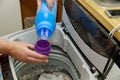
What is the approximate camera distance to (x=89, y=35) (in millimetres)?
897

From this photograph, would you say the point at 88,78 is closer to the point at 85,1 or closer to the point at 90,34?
the point at 90,34

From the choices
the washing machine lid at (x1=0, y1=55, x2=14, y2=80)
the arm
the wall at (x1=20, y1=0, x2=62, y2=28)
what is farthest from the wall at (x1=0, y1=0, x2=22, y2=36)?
the arm

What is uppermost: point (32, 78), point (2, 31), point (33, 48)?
point (2, 31)

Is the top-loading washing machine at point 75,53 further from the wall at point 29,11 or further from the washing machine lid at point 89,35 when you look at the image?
the wall at point 29,11

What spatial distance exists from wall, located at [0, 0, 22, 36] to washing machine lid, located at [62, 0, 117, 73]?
52cm

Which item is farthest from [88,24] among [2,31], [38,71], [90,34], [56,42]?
[2,31]

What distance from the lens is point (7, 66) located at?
1094mm

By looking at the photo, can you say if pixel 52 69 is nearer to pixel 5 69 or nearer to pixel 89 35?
pixel 5 69

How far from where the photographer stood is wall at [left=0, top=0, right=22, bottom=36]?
1417 mm

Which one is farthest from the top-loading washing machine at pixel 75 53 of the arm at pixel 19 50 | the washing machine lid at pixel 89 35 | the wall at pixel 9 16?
the wall at pixel 9 16

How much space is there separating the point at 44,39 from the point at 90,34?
8.8 inches

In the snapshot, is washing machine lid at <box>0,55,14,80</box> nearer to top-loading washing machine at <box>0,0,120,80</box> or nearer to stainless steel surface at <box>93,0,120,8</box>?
top-loading washing machine at <box>0,0,120,80</box>

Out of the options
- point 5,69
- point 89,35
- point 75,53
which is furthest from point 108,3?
point 5,69

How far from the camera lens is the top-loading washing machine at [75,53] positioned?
0.81 meters
